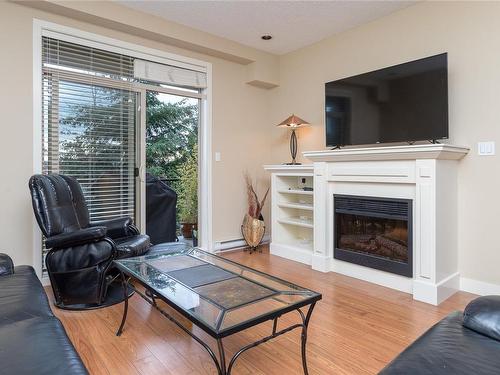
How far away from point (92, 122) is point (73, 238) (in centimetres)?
140

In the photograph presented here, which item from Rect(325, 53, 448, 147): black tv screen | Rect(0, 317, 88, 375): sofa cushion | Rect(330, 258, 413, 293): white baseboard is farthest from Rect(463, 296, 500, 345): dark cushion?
Rect(325, 53, 448, 147): black tv screen

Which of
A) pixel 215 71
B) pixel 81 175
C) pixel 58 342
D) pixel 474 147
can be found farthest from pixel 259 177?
pixel 58 342

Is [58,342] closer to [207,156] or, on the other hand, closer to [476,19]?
[207,156]

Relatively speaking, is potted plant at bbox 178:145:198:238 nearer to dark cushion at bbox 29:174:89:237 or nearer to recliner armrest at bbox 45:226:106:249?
dark cushion at bbox 29:174:89:237

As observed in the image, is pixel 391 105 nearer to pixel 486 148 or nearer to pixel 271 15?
pixel 486 148

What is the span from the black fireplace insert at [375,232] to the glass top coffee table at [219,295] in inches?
58.7

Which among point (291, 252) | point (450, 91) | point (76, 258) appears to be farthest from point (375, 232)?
point (76, 258)

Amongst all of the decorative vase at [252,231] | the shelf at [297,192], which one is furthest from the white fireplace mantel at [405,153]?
the decorative vase at [252,231]

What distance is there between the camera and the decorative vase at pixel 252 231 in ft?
13.6

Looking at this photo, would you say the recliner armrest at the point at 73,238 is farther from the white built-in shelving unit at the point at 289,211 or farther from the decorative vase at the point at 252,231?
the white built-in shelving unit at the point at 289,211

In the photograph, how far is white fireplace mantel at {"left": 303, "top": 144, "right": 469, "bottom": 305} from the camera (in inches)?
99.4

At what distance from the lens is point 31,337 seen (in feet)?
3.67

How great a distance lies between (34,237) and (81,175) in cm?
69

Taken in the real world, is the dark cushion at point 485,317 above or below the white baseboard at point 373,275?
above
